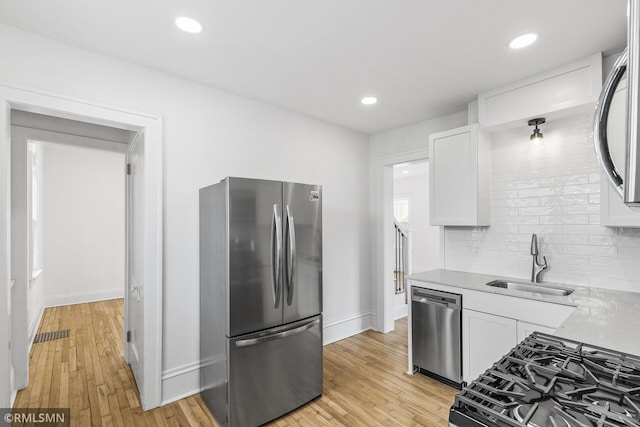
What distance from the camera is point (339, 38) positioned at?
2086 mm

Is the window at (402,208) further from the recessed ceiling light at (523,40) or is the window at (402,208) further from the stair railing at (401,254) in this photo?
the recessed ceiling light at (523,40)

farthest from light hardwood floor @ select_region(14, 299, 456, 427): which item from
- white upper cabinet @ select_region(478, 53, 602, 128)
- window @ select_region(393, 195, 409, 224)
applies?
window @ select_region(393, 195, 409, 224)

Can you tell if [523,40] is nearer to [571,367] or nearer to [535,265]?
[535,265]

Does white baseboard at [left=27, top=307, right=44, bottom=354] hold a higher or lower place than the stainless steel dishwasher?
lower

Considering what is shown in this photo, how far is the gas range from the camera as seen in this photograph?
745mm

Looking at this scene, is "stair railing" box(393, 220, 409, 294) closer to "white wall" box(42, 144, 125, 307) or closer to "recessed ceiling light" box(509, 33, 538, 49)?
"recessed ceiling light" box(509, 33, 538, 49)

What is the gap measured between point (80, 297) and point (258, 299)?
5102 mm

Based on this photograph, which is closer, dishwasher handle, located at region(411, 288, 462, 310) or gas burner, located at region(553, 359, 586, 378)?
gas burner, located at region(553, 359, 586, 378)

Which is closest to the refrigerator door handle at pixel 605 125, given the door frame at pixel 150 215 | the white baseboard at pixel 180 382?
the door frame at pixel 150 215

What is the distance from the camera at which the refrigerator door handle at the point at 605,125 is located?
0.49 m

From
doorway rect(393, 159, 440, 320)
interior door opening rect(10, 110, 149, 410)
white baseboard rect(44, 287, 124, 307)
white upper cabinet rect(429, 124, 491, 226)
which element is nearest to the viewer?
white upper cabinet rect(429, 124, 491, 226)

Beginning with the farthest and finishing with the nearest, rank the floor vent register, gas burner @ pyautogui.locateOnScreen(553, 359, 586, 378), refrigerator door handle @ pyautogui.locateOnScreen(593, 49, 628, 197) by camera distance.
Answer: the floor vent register < gas burner @ pyautogui.locateOnScreen(553, 359, 586, 378) < refrigerator door handle @ pyautogui.locateOnScreen(593, 49, 628, 197)

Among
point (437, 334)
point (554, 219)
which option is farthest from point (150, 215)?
point (554, 219)

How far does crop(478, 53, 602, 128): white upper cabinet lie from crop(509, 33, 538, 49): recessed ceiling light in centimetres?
54
